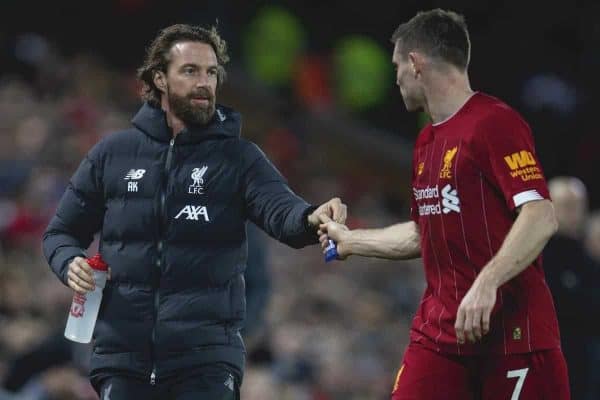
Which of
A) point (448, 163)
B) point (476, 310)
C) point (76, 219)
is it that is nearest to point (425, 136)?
point (448, 163)

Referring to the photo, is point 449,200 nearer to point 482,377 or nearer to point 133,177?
point 482,377

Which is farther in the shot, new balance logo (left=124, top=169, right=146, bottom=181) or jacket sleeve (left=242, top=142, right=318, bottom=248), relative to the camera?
new balance logo (left=124, top=169, right=146, bottom=181)

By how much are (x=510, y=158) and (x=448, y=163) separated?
298mm

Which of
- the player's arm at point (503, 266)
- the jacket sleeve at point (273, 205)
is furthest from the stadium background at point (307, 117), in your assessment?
the player's arm at point (503, 266)

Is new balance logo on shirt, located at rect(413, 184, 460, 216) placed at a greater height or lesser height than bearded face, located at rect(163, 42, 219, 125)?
lesser

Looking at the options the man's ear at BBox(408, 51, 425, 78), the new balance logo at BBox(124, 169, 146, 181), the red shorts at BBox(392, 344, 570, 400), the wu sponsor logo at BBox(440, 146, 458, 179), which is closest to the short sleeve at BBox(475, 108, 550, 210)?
the wu sponsor logo at BBox(440, 146, 458, 179)

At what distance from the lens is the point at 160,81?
634 cm

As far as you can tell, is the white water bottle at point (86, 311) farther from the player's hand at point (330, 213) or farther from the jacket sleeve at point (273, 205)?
the player's hand at point (330, 213)

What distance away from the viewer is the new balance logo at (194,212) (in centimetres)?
595

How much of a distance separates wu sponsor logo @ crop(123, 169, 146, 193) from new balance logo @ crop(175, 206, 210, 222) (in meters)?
0.23

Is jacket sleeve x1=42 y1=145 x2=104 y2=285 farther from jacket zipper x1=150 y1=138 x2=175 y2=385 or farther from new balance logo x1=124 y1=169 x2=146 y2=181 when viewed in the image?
jacket zipper x1=150 y1=138 x2=175 y2=385

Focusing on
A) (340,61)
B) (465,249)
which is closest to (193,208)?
(465,249)

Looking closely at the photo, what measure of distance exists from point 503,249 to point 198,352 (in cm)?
137

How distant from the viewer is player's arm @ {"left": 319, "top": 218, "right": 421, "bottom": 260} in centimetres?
614
